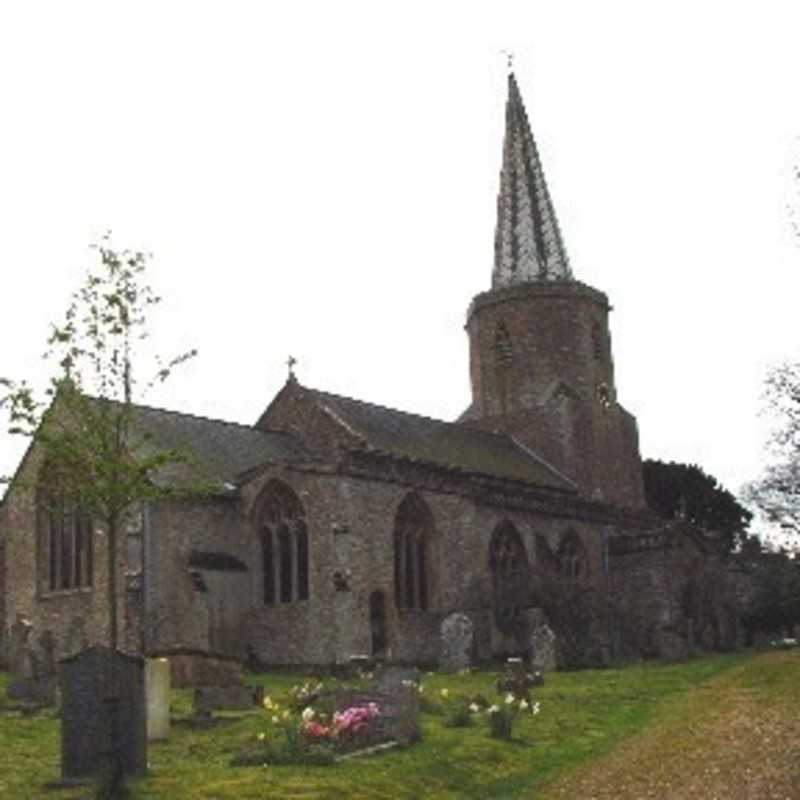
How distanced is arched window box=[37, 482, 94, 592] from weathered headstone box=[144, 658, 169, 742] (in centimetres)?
1688

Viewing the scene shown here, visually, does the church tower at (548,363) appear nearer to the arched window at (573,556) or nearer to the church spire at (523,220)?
the church spire at (523,220)

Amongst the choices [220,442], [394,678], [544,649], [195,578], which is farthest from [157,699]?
[220,442]

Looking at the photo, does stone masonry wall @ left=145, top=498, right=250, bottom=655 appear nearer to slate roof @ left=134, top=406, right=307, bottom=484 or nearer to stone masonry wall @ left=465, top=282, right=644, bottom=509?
slate roof @ left=134, top=406, right=307, bottom=484

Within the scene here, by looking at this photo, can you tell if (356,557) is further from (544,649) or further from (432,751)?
(432,751)

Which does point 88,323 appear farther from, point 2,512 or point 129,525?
point 2,512

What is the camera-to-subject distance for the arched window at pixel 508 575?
3788 cm

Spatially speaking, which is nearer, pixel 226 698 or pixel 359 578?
pixel 226 698

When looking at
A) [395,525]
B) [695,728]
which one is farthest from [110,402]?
[395,525]

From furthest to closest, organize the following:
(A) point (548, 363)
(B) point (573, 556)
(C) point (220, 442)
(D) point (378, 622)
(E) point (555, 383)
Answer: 1. (A) point (548, 363)
2. (E) point (555, 383)
3. (B) point (573, 556)
4. (C) point (220, 442)
5. (D) point (378, 622)

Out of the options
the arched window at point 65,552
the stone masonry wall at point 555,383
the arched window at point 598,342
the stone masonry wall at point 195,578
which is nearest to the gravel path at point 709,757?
the stone masonry wall at point 195,578

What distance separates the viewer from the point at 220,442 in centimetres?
3912

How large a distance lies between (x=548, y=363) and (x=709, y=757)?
108 feet

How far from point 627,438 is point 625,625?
1404cm

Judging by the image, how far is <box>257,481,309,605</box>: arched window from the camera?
35.8 m
